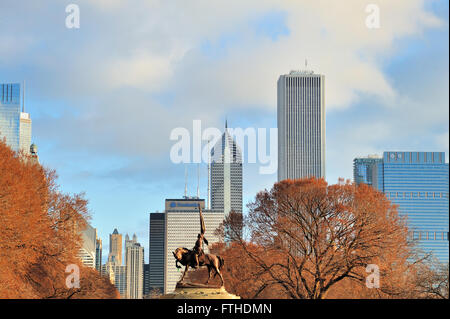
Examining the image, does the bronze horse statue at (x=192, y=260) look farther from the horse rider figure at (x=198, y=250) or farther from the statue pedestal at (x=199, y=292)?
the statue pedestal at (x=199, y=292)

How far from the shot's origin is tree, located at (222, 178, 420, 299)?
66.0 m

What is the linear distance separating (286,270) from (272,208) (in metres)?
6.64

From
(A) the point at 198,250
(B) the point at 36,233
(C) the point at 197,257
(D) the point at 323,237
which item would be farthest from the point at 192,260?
(D) the point at 323,237

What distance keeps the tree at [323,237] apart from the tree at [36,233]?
17774 mm

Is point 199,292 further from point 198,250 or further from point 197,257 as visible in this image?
point 198,250

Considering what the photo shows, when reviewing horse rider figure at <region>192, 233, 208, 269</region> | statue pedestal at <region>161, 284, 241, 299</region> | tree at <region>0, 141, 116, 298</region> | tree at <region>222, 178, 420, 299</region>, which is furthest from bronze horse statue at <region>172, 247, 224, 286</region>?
tree at <region>222, 178, 420, 299</region>

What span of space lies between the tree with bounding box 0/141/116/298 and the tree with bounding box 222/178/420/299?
58.3ft

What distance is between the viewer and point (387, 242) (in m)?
66.2

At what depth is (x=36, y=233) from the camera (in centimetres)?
5500

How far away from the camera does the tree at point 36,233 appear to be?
52.2 m

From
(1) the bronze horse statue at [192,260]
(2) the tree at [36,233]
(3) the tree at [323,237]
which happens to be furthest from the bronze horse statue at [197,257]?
(3) the tree at [323,237]

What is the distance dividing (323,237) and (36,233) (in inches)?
1111
